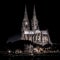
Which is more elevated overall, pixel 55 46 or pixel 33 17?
pixel 33 17

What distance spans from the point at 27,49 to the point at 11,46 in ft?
3.58

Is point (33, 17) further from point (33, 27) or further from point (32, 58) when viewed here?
point (32, 58)

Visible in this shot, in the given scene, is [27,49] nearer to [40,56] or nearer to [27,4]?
[40,56]

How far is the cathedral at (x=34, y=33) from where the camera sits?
2004 centimetres

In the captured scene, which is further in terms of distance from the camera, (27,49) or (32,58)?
(27,49)

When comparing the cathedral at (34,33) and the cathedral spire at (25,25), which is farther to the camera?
the cathedral spire at (25,25)

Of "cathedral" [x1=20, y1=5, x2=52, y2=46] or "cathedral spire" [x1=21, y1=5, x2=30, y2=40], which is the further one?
"cathedral spire" [x1=21, y1=5, x2=30, y2=40]

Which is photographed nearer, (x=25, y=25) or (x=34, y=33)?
(x=34, y=33)

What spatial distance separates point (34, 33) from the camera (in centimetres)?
2039

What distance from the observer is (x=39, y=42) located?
2023 cm

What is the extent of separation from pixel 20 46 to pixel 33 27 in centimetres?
103

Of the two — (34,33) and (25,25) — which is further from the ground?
(25,25)

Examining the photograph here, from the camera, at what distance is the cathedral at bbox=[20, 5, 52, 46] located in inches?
789

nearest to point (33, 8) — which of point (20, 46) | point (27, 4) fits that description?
point (27, 4)
